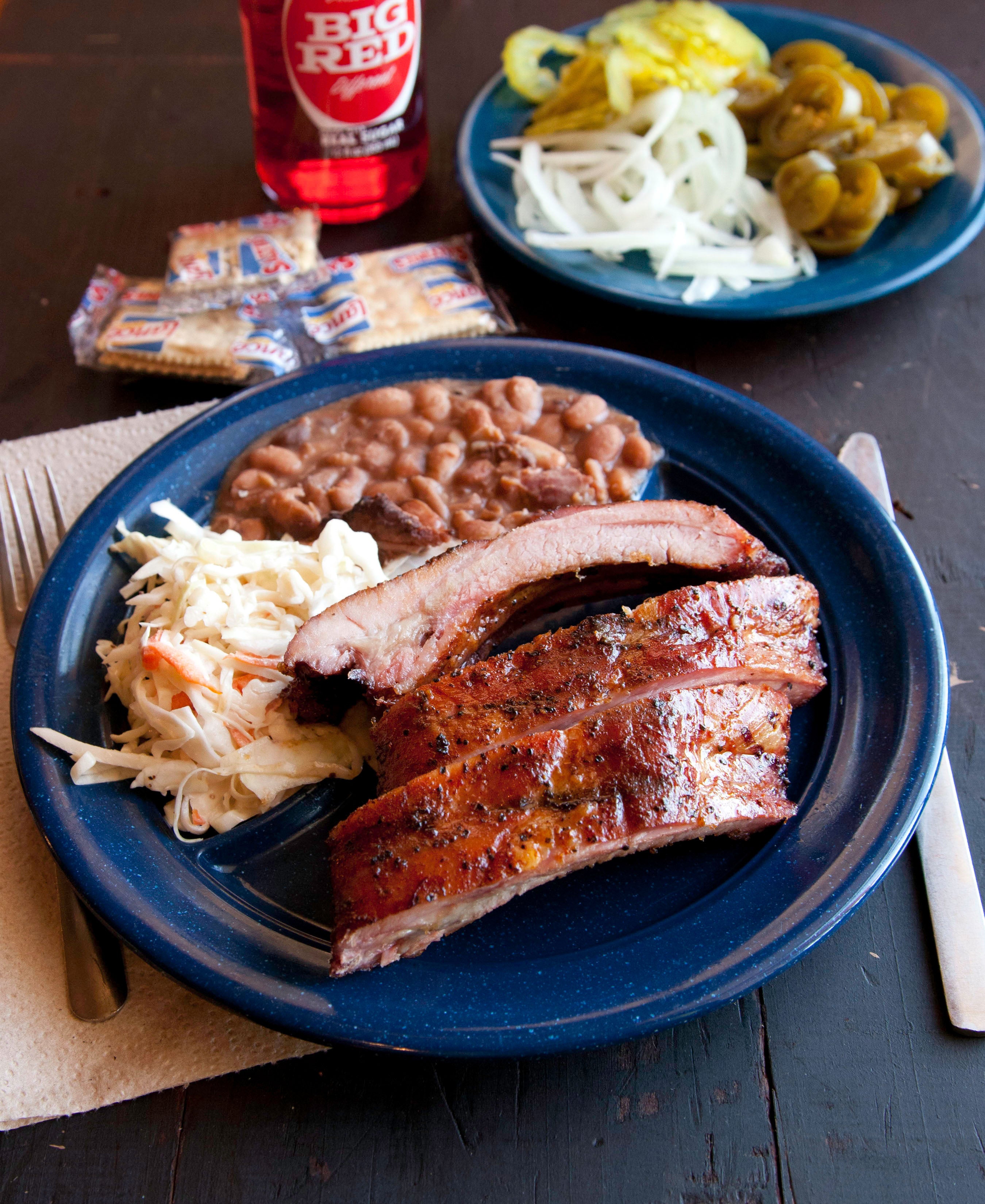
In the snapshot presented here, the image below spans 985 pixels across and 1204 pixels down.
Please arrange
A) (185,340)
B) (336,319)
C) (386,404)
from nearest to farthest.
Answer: (386,404), (185,340), (336,319)

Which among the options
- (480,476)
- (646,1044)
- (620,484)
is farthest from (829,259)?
(646,1044)

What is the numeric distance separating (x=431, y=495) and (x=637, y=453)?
58cm

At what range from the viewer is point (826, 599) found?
97.1 inches

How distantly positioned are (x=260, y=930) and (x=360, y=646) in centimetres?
61

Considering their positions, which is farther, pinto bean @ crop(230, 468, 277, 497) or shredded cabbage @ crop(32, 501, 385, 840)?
pinto bean @ crop(230, 468, 277, 497)

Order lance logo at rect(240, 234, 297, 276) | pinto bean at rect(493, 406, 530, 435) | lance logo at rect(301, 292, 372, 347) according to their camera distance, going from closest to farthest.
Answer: pinto bean at rect(493, 406, 530, 435) < lance logo at rect(301, 292, 372, 347) < lance logo at rect(240, 234, 297, 276)

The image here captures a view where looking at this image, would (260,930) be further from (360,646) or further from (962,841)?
(962,841)

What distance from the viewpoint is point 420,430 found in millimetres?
2805

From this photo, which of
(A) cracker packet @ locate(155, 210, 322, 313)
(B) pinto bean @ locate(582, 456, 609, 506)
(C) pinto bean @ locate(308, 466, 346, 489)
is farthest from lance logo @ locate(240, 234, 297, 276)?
(B) pinto bean @ locate(582, 456, 609, 506)

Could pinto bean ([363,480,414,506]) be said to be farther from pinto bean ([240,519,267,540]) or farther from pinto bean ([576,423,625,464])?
pinto bean ([576,423,625,464])

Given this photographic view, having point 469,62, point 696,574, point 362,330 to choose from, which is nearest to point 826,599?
point 696,574

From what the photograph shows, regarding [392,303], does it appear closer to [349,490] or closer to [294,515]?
[349,490]

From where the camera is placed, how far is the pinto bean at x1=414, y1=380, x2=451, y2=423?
2.84 m

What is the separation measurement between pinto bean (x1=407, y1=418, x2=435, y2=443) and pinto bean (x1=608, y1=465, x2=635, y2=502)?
0.52m
